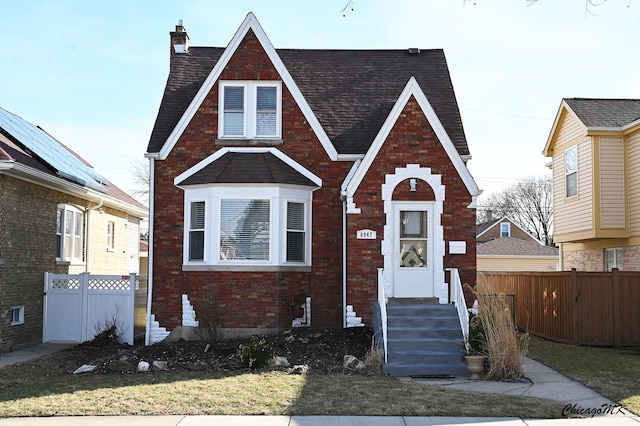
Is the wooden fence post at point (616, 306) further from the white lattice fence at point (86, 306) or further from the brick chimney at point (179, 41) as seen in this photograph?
the brick chimney at point (179, 41)

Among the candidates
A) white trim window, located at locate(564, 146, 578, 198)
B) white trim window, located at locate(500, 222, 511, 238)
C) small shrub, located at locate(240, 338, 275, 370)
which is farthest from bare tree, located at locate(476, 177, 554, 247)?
small shrub, located at locate(240, 338, 275, 370)

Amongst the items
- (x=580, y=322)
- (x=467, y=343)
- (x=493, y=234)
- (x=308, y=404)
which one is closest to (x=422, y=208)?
(x=467, y=343)

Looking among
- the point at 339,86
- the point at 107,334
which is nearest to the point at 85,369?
the point at 107,334

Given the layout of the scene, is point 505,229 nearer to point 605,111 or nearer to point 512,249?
point 512,249

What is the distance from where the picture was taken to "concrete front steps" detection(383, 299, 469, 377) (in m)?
12.7

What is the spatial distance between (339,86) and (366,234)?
5.15 metres

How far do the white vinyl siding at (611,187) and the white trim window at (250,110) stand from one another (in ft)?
32.7

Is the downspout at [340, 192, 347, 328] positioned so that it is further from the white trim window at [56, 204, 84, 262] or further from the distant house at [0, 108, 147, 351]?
the white trim window at [56, 204, 84, 262]

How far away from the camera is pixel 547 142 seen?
2441 centimetres

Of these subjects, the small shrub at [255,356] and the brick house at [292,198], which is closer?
the small shrub at [255,356]

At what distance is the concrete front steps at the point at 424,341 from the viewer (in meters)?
12.7

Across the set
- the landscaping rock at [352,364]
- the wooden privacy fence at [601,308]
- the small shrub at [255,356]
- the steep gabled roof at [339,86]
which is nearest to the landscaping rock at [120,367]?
the small shrub at [255,356]

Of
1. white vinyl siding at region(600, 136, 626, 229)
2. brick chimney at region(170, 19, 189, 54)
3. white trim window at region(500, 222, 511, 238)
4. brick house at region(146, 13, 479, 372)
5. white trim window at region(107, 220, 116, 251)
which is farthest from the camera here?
white trim window at region(500, 222, 511, 238)

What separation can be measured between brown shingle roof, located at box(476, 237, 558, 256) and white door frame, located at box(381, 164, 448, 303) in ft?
90.3
